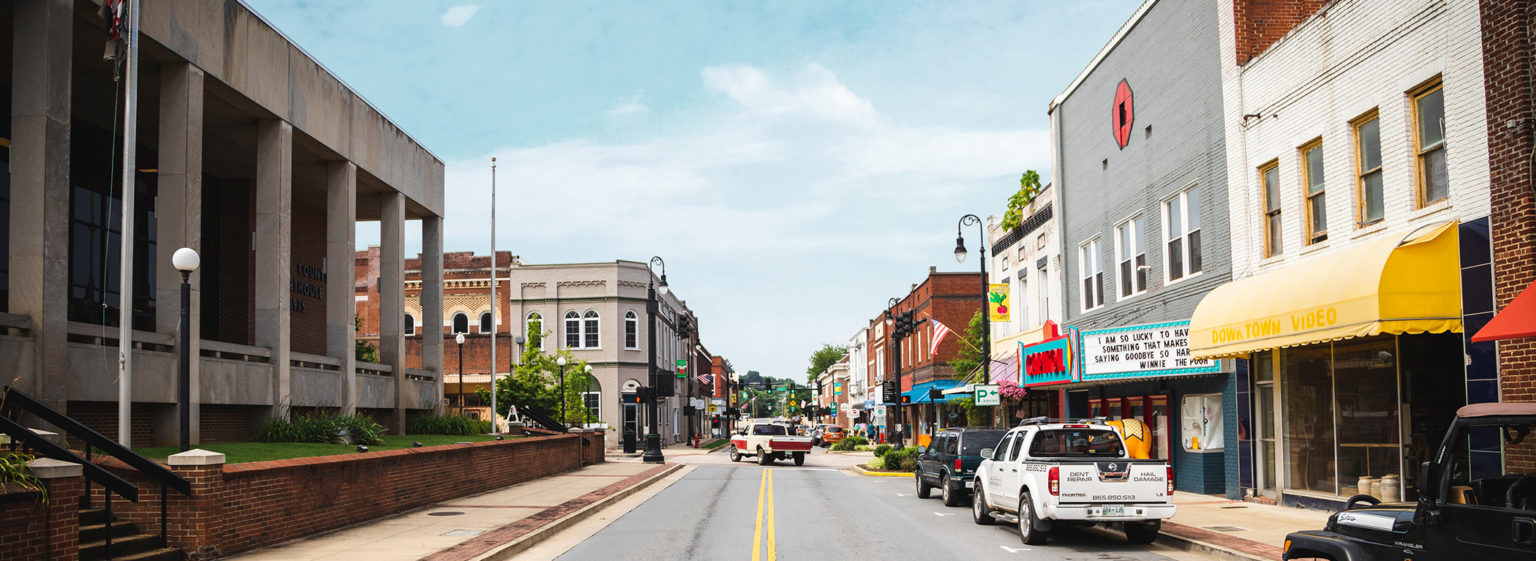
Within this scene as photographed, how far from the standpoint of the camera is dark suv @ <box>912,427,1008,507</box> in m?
A: 21.3

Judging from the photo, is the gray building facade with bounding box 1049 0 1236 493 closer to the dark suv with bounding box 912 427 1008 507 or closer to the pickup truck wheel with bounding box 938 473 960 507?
the dark suv with bounding box 912 427 1008 507

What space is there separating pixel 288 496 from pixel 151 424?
249 inches

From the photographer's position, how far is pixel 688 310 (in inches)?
3920

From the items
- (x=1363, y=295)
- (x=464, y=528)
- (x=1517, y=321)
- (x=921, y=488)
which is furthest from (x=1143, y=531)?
(x=464, y=528)

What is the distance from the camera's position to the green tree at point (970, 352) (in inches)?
2076

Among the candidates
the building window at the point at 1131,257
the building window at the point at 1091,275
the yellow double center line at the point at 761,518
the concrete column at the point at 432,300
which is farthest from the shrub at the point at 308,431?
the building window at the point at 1091,275

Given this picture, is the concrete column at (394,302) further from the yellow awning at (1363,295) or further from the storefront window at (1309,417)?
the storefront window at (1309,417)

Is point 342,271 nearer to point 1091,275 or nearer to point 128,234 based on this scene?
point 128,234

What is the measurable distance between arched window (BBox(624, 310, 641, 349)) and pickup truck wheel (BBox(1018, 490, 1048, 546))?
168 feet

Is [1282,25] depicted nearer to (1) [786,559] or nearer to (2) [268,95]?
(1) [786,559]

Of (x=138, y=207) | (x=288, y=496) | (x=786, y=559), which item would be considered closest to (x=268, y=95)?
(x=138, y=207)

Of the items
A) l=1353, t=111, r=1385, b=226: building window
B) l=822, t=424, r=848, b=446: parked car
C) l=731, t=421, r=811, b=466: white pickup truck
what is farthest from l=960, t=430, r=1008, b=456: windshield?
l=822, t=424, r=848, b=446: parked car

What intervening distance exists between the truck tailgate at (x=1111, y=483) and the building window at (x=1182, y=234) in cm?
958

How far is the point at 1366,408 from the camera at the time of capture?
1680 centimetres
